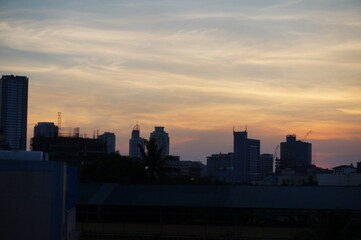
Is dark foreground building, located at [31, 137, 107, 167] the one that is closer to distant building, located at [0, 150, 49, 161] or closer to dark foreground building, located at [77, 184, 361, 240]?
dark foreground building, located at [77, 184, 361, 240]

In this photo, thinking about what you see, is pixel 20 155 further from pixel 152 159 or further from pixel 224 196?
pixel 152 159

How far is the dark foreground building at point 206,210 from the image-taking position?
179ft

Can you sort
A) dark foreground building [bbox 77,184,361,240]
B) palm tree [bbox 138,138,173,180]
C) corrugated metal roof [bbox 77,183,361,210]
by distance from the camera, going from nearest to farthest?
dark foreground building [bbox 77,184,361,240], corrugated metal roof [bbox 77,183,361,210], palm tree [bbox 138,138,173,180]

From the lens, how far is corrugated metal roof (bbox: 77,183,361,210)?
55.1m

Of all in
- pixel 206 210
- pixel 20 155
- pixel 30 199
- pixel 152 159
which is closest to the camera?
pixel 30 199

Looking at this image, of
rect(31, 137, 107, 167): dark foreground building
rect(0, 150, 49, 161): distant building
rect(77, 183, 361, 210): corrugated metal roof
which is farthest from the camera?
rect(31, 137, 107, 167): dark foreground building

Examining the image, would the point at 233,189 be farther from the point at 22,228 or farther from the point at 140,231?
the point at 22,228

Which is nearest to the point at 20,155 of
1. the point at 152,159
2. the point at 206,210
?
the point at 206,210

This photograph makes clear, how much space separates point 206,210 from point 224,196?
6.80 ft

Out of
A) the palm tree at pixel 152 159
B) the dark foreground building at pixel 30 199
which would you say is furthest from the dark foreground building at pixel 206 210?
the palm tree at pixel 152 159

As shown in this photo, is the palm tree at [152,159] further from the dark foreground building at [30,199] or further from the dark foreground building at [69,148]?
the dark foreground building at [69,148]

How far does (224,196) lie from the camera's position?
5700 cm

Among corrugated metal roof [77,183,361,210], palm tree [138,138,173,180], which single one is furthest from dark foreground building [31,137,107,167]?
corrugated metal roof [77,183,361,210]

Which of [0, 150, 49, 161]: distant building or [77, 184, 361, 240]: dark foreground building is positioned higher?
[0, 150, 49, 161]: distant building
